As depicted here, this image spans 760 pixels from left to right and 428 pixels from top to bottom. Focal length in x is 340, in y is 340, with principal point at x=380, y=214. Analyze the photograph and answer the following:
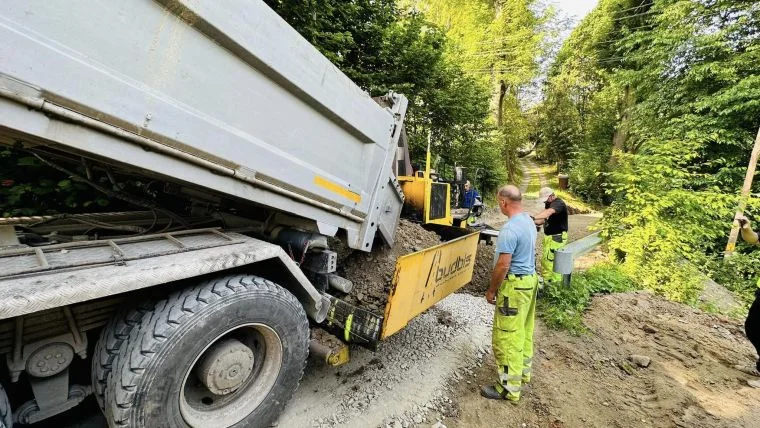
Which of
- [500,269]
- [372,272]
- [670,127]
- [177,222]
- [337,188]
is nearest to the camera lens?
[337,188]

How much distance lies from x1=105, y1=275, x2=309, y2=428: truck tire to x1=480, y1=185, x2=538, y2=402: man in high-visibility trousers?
159 centimetres

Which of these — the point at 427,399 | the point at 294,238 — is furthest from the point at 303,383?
the point at 294,238

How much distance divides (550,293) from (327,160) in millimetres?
3756

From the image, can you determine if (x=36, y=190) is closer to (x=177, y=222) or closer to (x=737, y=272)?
(x=177, y=222)

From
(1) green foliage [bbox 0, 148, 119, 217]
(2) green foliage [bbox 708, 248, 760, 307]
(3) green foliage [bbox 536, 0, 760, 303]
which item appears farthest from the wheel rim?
(2) green foliage [bbox 708, 248, 760, 307]

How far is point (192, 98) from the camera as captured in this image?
1.54m

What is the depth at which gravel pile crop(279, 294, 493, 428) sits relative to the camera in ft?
7.55

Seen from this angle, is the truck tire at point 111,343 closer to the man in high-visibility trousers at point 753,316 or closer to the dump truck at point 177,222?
the dump truck at point 177,222

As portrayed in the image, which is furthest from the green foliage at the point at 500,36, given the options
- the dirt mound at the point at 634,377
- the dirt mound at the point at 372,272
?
the dirt mound at the point at 372,272

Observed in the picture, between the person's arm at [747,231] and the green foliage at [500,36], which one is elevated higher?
the green foliage at [500,36]

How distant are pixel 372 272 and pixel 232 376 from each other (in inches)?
63.3

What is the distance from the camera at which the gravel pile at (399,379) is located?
230 centimetres

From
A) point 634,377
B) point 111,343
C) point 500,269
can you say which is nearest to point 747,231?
point 634,377

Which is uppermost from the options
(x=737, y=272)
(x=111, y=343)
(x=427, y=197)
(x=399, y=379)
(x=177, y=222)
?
(x=427, y=197)
